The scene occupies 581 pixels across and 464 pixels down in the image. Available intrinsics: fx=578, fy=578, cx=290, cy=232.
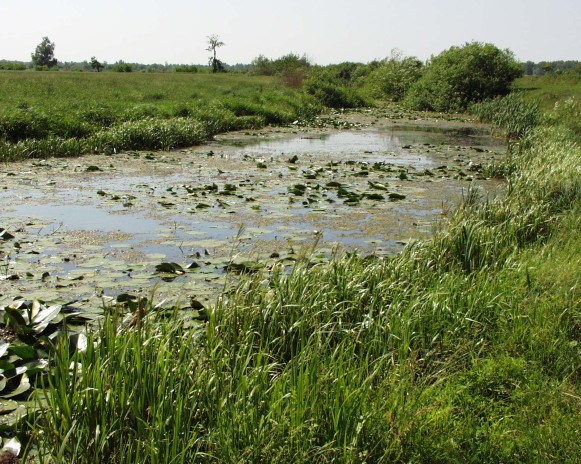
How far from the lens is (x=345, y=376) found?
337 centimetres

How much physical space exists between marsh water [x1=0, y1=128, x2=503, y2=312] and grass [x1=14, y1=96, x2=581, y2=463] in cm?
55

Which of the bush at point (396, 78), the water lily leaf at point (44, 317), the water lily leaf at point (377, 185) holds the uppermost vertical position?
the bush at point (396, 78)

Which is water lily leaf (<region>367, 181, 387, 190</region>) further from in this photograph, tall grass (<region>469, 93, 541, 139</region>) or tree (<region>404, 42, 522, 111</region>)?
tree (<region>404, 42, 522, 111</region>)

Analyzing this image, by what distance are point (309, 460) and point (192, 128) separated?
47.6ft

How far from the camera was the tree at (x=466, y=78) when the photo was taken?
34156mm

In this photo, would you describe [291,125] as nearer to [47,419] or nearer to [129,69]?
[47,419]

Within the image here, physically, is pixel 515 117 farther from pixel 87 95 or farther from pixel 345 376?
pixel 345 376

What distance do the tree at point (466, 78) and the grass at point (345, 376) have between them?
30.7m

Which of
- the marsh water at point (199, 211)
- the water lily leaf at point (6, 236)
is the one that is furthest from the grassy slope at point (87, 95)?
the water lily leaf at point (6, 236)

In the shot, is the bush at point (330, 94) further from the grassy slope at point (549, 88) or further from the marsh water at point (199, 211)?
the marsh water at point (199, 211)

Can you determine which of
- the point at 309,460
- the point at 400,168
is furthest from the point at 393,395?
the point at 400,168

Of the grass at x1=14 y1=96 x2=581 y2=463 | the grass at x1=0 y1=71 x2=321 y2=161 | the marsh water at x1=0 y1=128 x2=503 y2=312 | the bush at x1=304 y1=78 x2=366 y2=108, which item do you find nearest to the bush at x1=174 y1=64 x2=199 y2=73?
the bush at x1=304 y1=78 x2=366 y2=108

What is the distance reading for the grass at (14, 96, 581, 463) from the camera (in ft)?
8.66

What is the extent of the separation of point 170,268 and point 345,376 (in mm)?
2464
